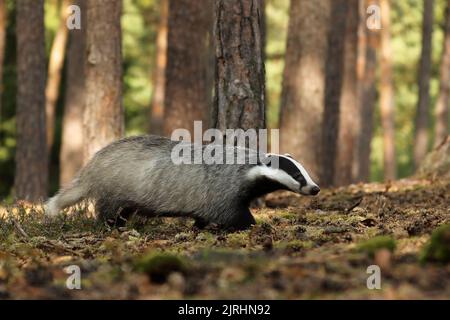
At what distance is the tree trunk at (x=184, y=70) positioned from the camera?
1577 centimetres

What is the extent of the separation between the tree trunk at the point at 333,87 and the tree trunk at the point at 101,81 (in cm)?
688

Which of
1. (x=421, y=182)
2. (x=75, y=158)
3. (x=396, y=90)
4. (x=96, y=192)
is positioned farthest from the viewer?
(x=396, y=90)

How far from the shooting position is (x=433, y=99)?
42.2 metres

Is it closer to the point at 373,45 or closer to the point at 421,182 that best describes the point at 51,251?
the point at 421,182

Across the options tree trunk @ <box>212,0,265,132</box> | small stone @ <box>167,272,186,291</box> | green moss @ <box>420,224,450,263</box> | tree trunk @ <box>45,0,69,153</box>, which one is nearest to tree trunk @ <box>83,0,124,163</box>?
tree trunk @ <box>212,0,265,132</box>

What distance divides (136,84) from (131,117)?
250 cm

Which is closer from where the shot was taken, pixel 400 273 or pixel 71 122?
pixel 400 273

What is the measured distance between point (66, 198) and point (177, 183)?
58.2 inches

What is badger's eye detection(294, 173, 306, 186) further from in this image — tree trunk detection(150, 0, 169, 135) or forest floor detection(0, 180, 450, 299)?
tree trunk detection(150, 0, 169, 135)

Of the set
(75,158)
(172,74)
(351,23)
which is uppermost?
(351,23)

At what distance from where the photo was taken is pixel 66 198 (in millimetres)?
10320

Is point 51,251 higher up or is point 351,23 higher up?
point 351,23

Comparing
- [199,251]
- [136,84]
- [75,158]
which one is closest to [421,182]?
[199,251]

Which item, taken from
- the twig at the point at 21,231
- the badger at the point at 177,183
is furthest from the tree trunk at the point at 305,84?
the twig at the point at 21,231
